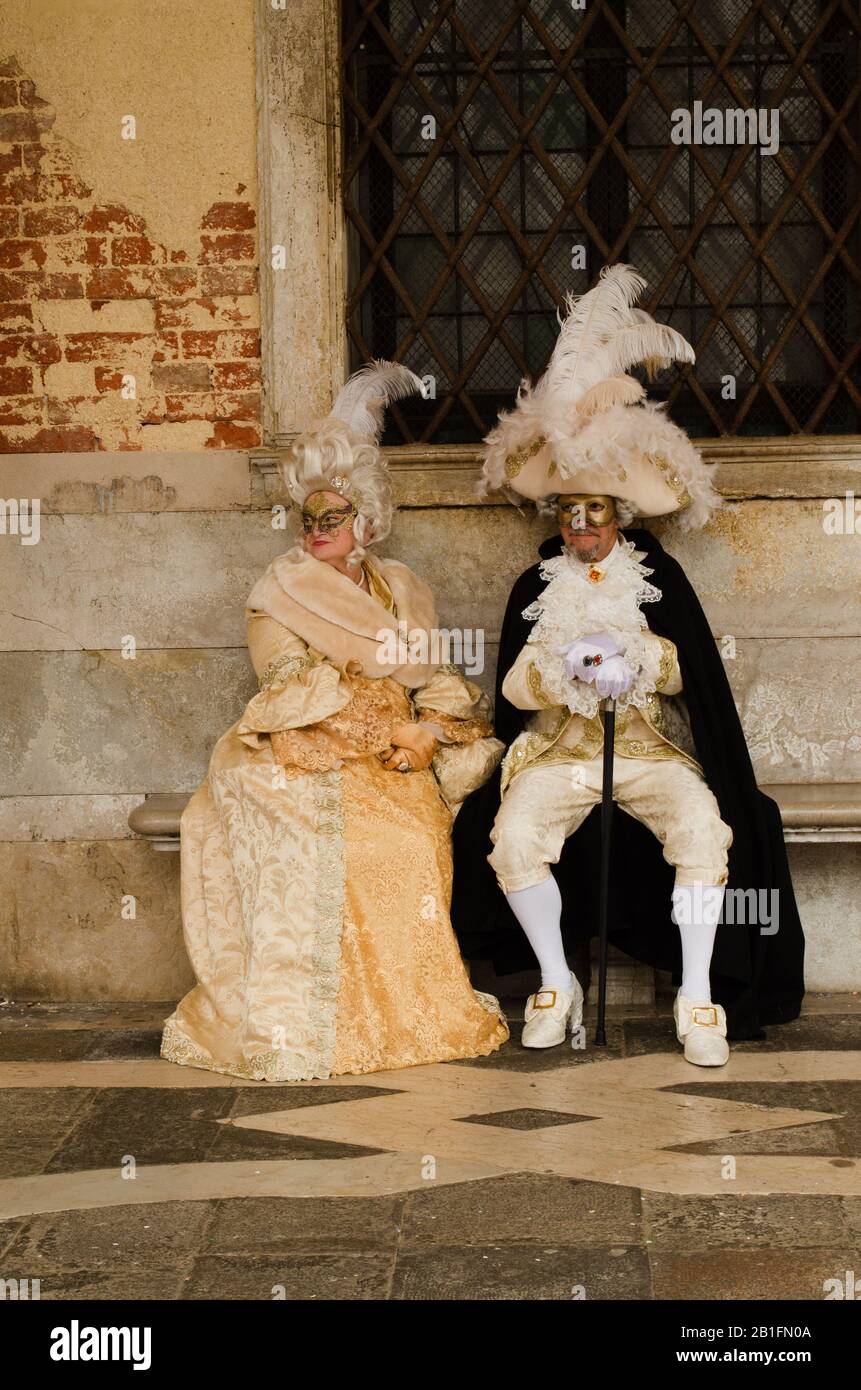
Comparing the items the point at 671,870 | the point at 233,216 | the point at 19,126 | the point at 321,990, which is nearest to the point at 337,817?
the point at 321,990

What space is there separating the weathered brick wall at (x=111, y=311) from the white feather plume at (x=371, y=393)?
38 cm

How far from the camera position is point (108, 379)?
533 cm

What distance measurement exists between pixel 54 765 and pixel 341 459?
1396mm

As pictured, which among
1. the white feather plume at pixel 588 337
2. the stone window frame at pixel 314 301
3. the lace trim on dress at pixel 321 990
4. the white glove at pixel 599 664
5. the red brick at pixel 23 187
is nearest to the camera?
the lace trim on dress at pixel 321 990

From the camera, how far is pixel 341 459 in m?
4.88

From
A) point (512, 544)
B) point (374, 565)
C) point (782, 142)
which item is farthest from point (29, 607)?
point (782, 142)

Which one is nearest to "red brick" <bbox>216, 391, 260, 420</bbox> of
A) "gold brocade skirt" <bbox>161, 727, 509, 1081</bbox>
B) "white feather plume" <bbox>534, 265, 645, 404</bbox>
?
"white feather plume" <bbox>534, 265, 645, 404</bbox>


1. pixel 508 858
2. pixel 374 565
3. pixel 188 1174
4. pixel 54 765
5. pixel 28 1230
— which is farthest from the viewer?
pixel 54 765

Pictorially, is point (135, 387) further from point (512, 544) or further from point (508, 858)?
point (508, 858)

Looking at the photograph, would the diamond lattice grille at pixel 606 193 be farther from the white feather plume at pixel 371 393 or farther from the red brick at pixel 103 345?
the red brick at pixel 103 345

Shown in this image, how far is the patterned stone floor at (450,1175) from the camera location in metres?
3.19

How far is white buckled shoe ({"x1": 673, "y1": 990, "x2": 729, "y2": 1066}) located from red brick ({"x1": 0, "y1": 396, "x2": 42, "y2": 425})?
8.76ft

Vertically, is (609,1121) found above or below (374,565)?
below

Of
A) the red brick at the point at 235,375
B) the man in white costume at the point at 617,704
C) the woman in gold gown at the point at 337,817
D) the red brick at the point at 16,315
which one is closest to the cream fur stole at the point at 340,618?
the woman in gold gown at the point at 337,817
